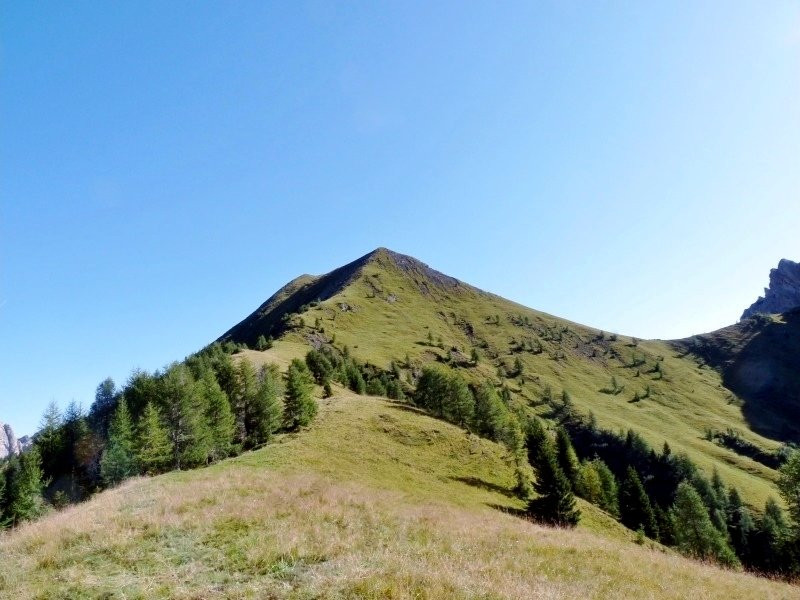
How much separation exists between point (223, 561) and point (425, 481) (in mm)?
39354

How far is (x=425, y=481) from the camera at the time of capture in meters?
47.9

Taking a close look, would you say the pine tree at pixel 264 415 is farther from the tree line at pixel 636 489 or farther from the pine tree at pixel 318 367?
the tree line at pixel 636 489

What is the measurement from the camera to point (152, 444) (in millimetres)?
51062

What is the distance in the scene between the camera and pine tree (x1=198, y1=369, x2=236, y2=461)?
5734 cm

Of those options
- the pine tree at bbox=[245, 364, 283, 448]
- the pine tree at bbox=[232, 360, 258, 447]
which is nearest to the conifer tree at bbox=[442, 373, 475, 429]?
the pine tree at bbox=[245, 364, 283, 448]

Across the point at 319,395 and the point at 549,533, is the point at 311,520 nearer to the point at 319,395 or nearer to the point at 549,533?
the point at 549,533

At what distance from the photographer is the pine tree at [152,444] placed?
5047 cm

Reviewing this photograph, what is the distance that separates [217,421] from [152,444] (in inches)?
350

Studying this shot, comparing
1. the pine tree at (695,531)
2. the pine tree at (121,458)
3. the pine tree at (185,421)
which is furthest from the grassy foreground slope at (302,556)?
the pine tree at (695,531)

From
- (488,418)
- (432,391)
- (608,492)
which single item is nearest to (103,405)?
(432,391)

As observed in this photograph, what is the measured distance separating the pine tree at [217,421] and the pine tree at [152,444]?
17.3 feet

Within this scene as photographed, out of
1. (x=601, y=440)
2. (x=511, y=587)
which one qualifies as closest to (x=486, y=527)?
(x=511, y=587)

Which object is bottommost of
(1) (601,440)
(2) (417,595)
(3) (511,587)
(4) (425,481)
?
(1) (601,440)

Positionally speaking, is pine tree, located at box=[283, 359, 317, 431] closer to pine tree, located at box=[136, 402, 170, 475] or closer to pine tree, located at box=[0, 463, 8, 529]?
pine tree, located at box=[136, 402, 170, 475]
